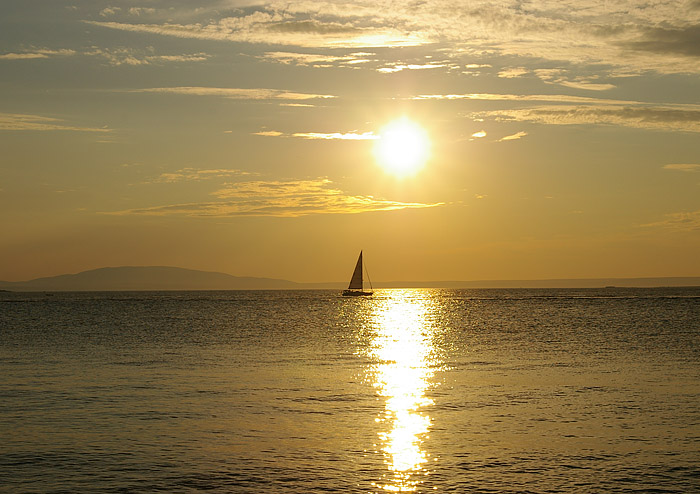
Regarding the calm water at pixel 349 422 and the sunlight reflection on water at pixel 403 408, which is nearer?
the calm water at pixel 349 422

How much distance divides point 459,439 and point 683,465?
7.53 m

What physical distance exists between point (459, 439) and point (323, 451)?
16.8ft

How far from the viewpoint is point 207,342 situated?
79.9m

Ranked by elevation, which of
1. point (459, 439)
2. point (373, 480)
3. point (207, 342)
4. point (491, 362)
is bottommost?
point (373, 480)

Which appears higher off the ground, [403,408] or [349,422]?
[403,408]

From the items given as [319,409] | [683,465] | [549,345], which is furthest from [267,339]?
[683,465]

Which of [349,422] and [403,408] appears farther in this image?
[403,408]

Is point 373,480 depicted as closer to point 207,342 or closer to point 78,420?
point 78,420

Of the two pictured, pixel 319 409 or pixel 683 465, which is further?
pixel 319 409

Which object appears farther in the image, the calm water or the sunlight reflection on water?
the sunlight reflection on water

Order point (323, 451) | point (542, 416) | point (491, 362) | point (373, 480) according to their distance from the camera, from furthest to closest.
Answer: point (491, 362)
point (542, 416)
point (323, 451)
point (373, 480)

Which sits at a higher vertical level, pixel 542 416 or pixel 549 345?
pixel 549 345

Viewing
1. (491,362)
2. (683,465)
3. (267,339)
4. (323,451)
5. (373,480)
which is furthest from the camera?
(267,339)

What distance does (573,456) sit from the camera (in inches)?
1050
